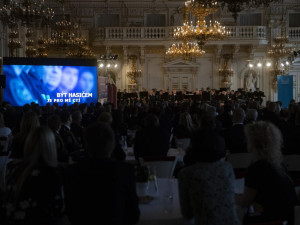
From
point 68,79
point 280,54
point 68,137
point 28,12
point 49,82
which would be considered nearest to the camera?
point 68,137

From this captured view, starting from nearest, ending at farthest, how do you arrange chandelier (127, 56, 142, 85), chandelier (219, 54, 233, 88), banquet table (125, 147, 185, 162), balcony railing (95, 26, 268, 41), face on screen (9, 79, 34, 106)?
banquet table (125, 147, 185, 162) < face on screen (9, 79, 34, 106) < balcony railing (95, 26, 268, 41) < chandelier (219, 54, 233, 88) < chandelier (127, 56, 142, 85)

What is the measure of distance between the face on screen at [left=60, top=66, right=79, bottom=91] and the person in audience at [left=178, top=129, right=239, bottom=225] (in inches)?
531

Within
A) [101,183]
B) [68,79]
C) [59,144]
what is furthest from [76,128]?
[68,79]

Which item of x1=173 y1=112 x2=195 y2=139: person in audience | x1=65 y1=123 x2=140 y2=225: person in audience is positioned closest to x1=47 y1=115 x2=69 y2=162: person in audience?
x1=65 y1=123 x2=140 y2=225: person in audience

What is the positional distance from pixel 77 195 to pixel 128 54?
22.0 meters

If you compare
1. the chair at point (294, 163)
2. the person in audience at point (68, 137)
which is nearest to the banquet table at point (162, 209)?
the chair at point (294, 163)

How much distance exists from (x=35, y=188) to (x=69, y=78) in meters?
13.4

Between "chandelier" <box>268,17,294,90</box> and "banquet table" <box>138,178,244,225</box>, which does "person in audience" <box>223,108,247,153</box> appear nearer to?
"banquet table" <box>138,178,244,225</box>

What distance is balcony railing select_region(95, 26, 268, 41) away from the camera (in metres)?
23.2

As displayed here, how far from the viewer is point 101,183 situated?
263cm

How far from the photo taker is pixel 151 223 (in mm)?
3086

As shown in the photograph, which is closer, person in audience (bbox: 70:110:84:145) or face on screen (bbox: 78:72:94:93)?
person in audience (bbox: 70:110:84:145)

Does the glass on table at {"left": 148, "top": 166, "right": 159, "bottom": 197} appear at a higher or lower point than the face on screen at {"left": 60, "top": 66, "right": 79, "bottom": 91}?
lower

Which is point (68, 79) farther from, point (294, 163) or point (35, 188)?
point (35, 188)
